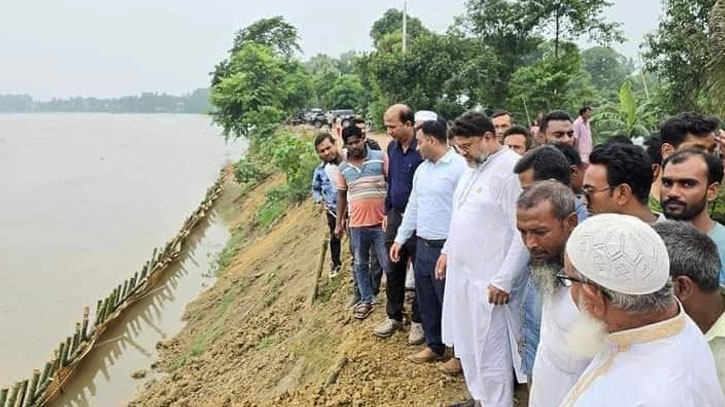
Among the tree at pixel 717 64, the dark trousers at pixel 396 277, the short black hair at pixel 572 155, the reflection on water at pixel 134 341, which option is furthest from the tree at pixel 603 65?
the short black hair at pixel 572 155

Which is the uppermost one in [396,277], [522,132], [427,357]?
[522,132]

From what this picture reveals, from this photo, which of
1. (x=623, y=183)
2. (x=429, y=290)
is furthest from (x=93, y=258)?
(x=623, y=183)

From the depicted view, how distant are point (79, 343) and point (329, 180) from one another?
233 inches

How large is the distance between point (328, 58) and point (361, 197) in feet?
241

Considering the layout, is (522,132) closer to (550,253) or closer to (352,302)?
(550,253)

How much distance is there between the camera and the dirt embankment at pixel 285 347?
13.8ft

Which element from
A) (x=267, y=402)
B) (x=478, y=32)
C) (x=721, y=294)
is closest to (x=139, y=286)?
(x=267, y=402)

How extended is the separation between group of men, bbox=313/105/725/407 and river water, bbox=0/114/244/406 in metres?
6.26

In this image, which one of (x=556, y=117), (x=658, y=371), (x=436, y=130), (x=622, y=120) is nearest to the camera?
(x=658, y=371)

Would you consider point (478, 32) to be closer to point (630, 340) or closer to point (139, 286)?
point (139, 286)

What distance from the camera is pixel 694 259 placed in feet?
5.93

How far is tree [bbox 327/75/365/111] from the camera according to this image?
45272mm

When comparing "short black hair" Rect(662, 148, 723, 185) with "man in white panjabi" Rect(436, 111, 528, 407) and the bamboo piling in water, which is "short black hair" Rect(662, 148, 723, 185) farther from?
the bamboo piling in water

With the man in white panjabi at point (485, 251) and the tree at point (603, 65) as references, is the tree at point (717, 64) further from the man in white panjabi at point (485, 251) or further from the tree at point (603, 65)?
the tree at point (603, 65)
